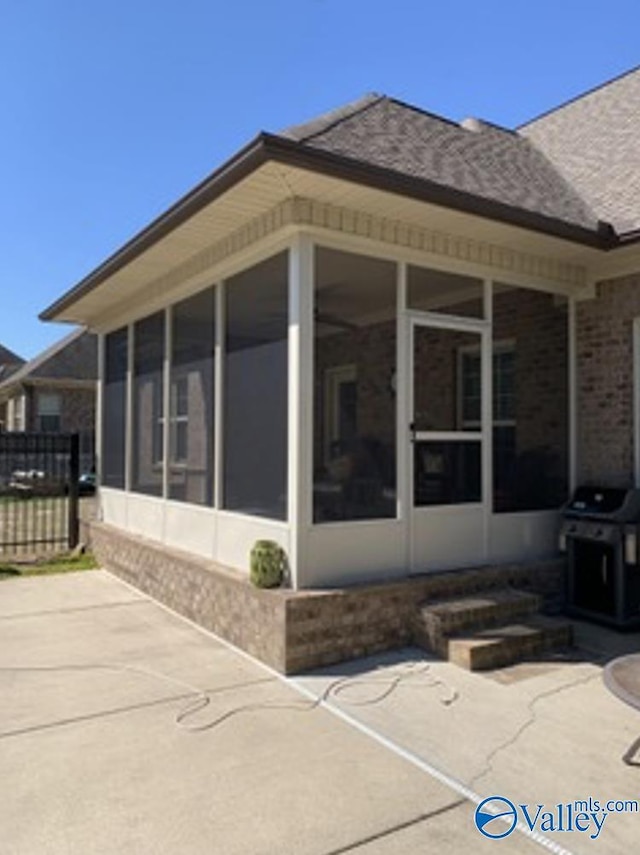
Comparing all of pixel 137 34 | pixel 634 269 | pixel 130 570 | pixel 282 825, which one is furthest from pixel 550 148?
pixel 282 825

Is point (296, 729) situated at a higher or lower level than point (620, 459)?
lower

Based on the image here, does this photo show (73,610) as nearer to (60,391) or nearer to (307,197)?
(307,197)

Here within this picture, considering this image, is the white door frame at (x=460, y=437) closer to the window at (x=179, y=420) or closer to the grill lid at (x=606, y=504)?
the grill lid at (x=606, y=504)

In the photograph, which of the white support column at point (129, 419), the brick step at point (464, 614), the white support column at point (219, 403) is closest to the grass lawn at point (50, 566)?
the white support column at point (129, 419)

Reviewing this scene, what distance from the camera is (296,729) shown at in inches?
165

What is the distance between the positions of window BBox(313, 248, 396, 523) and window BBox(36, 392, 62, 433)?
22.2m

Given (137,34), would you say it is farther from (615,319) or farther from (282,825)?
(282,825)

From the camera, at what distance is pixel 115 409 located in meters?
10.1

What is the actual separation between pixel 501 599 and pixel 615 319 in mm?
3125

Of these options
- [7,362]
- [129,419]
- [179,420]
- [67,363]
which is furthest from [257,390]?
[7,362]

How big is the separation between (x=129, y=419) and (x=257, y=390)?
3803mm

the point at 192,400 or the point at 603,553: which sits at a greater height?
the point at 192,400

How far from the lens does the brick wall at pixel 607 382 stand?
6.99m

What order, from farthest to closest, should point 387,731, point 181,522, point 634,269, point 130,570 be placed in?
point 130,570 < point 181,522 < point 634,269 < point 387,731
